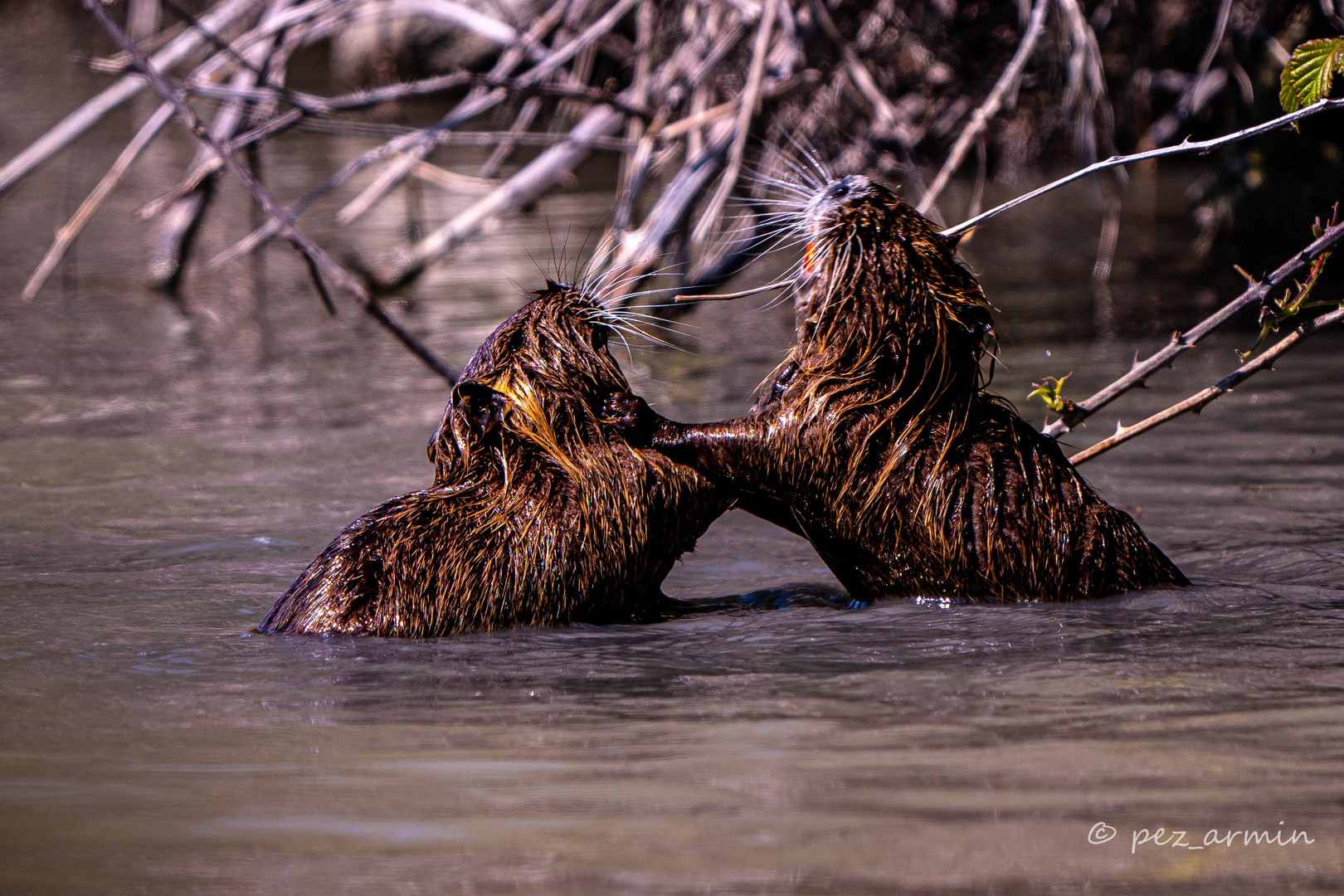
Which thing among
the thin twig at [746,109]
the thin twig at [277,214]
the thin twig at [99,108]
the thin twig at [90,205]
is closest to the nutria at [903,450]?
the thin twig at [277,214]

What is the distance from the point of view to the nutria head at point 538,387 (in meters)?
3.99

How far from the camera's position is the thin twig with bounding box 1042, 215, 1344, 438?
158 inches

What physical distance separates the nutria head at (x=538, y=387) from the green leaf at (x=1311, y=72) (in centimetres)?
188

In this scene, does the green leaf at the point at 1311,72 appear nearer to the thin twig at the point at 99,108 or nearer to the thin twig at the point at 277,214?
the thin twig at the point at 277,214

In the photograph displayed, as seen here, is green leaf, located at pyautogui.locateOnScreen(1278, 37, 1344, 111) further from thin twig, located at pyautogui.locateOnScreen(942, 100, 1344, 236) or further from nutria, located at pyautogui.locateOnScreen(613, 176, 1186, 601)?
nutria, located at pyautogui.locateOnScreen(613, 176, 1186, 601)

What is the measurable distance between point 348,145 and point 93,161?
2712mm

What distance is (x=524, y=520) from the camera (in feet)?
12.8

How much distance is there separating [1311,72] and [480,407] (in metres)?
2.38

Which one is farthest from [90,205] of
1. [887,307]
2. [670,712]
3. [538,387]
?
[670,712]

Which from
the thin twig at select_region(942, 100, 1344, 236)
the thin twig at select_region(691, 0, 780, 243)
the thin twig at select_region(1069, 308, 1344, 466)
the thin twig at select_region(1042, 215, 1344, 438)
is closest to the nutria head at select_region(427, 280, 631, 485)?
the thin twig at select_region(942, 100, 1344, 236)

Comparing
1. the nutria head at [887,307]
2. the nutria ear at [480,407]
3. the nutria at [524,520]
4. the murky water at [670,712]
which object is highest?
the nutria head at [887,307]

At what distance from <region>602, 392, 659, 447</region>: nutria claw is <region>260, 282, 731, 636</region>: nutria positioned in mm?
31

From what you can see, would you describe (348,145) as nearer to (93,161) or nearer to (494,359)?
(93,161)

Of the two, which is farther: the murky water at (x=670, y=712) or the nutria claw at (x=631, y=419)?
the nutria claw at (x=631, y=419)
